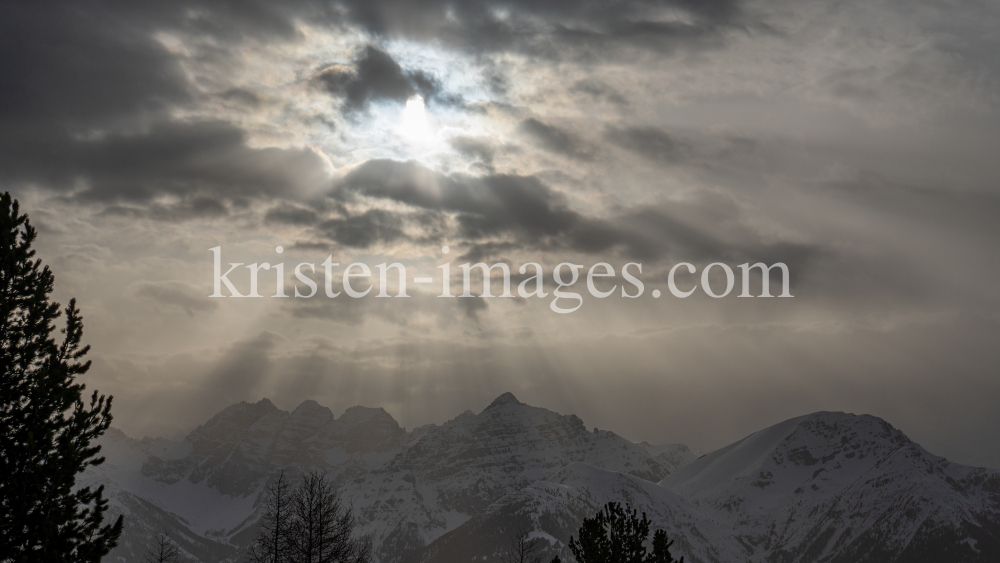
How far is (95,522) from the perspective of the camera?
19.7 m

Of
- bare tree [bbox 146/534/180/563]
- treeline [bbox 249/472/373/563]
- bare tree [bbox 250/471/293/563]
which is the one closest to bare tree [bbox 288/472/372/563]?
treeline [bbox 249/472/373/563]

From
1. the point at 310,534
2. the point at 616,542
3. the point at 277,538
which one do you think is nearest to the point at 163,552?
the point at 277,538

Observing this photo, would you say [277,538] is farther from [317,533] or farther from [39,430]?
[39,430]

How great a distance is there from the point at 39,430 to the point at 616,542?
2573cm

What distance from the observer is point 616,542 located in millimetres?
36344

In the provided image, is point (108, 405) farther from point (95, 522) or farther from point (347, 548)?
point (347, 548)

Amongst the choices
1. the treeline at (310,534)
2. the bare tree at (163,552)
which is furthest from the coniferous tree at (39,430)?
the bare tree at (163,552)

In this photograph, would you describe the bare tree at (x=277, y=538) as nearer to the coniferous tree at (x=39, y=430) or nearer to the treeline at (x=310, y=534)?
the treeline at (x=310, y=534)

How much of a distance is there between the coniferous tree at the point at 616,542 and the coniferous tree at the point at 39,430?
72.8 feet

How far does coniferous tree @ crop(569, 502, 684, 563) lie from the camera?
36.0 meters

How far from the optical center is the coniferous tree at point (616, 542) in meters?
36.0

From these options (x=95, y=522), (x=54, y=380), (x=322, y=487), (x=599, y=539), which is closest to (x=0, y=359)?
(x=54, y=380)

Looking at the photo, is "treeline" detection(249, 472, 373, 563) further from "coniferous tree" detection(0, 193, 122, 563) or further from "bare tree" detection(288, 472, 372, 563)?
Answer: "coniferous tree" detection(0, 193, 122, 563)

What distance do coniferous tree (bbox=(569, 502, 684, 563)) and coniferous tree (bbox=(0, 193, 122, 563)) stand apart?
72.8 feet
